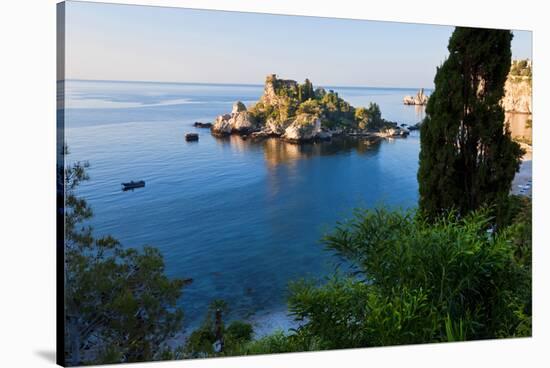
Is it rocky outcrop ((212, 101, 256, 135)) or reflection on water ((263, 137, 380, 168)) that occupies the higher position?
rocky outcrop ((212, 101, 256, 135))

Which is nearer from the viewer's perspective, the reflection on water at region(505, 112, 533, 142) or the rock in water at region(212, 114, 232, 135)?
the rock in water at region(212, 114, 232, 135)

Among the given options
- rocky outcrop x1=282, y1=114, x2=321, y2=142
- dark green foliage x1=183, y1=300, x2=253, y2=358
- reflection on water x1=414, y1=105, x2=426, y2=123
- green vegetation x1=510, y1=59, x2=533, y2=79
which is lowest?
dark green foliage x1=183, y1=300, x2=253, y2=358

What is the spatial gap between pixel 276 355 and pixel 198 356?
30.8 inches

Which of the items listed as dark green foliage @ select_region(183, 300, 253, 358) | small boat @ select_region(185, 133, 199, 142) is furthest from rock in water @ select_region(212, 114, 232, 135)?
dark green foliage @ select_region(183, 300, 253, 358)

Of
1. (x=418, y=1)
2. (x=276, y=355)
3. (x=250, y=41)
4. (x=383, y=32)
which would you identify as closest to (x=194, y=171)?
(x=250, y=41)

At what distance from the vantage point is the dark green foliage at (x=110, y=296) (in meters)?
7.18

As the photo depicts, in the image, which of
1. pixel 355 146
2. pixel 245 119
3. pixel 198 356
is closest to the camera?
pixel 198 356

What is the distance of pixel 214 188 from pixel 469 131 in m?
3.14

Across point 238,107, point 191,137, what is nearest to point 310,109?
point 238,107

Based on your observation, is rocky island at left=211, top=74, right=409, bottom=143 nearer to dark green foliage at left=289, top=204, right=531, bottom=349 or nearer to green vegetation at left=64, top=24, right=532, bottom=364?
green vegetation at left=64, top=24, right=532, bottom=364

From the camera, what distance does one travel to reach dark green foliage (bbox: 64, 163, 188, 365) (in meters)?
7.18

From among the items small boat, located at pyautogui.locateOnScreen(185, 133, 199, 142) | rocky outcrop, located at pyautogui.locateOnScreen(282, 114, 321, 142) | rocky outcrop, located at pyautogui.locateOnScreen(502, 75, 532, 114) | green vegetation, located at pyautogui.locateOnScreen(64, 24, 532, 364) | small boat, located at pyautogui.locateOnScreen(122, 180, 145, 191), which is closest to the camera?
green vegetation, located at pyautogui.locateOnScreen(64, 24, 532, 364)

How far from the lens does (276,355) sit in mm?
8008

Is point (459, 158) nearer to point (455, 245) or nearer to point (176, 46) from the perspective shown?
point (455, 245)
